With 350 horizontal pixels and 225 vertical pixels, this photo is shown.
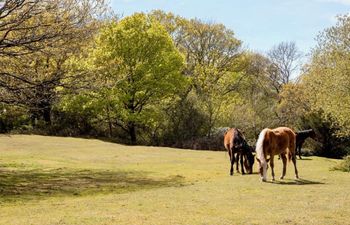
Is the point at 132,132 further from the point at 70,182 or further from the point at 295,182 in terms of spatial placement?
the point at 295,182

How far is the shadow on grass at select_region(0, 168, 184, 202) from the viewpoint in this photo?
14.7 m

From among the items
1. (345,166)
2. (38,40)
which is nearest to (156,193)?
(38,40)

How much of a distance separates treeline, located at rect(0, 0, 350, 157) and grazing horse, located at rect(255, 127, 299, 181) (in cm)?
686

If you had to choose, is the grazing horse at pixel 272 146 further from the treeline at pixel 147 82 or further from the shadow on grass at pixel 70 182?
the treeline at pixel 147 82

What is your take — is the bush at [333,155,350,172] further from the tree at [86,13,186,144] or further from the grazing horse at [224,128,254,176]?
the tree at [86,13,186,144]

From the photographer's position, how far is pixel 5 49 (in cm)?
1731

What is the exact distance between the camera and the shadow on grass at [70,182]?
48.2 feet

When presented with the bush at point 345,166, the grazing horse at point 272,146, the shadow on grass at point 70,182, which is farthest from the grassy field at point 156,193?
the bush at point 345,166

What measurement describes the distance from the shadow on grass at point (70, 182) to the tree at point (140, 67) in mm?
19142

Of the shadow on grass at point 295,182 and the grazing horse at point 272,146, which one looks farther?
the grazing horse at point 272,146

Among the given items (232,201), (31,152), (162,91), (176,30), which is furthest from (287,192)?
(176,30)

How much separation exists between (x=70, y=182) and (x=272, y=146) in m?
7.38

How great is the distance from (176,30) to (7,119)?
954 inches

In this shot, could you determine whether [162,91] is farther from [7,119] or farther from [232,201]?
[232,201]
